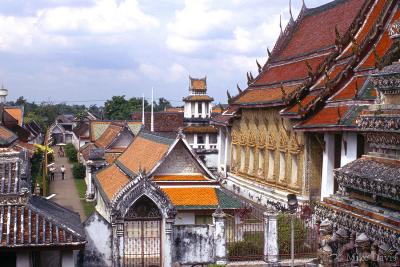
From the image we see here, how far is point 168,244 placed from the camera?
48.0 feet

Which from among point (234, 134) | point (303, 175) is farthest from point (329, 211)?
point (234, 134)

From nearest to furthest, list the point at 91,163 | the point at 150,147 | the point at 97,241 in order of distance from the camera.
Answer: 1. the point at 97,241
2. the point at 150,147
3. the point at 91,163

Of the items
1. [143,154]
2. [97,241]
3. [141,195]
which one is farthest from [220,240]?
[143,154]

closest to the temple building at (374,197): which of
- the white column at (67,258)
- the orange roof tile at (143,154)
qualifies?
the white column at (67,258)

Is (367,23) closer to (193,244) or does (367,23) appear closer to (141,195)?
(193,244)

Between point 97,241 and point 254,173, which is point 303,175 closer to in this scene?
point 254,173

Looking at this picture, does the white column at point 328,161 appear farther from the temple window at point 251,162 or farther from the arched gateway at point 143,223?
the temple window at point 251,162

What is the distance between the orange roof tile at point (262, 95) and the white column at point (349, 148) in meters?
6.07

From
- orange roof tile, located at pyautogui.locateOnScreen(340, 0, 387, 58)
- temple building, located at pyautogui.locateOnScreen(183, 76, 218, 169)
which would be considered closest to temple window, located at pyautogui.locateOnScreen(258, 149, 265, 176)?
orange roof tile, located at pyautogui.locateOnScreen(340, 0, 387, 58)

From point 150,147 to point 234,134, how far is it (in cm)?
1378

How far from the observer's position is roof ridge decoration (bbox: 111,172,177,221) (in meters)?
14.6

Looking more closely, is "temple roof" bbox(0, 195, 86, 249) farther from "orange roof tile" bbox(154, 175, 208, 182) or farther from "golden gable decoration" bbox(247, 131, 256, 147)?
"golden gable decoration" bbox(247, 131, 256, 147)

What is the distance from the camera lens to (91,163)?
30.7 m

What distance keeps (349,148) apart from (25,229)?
12.1m
